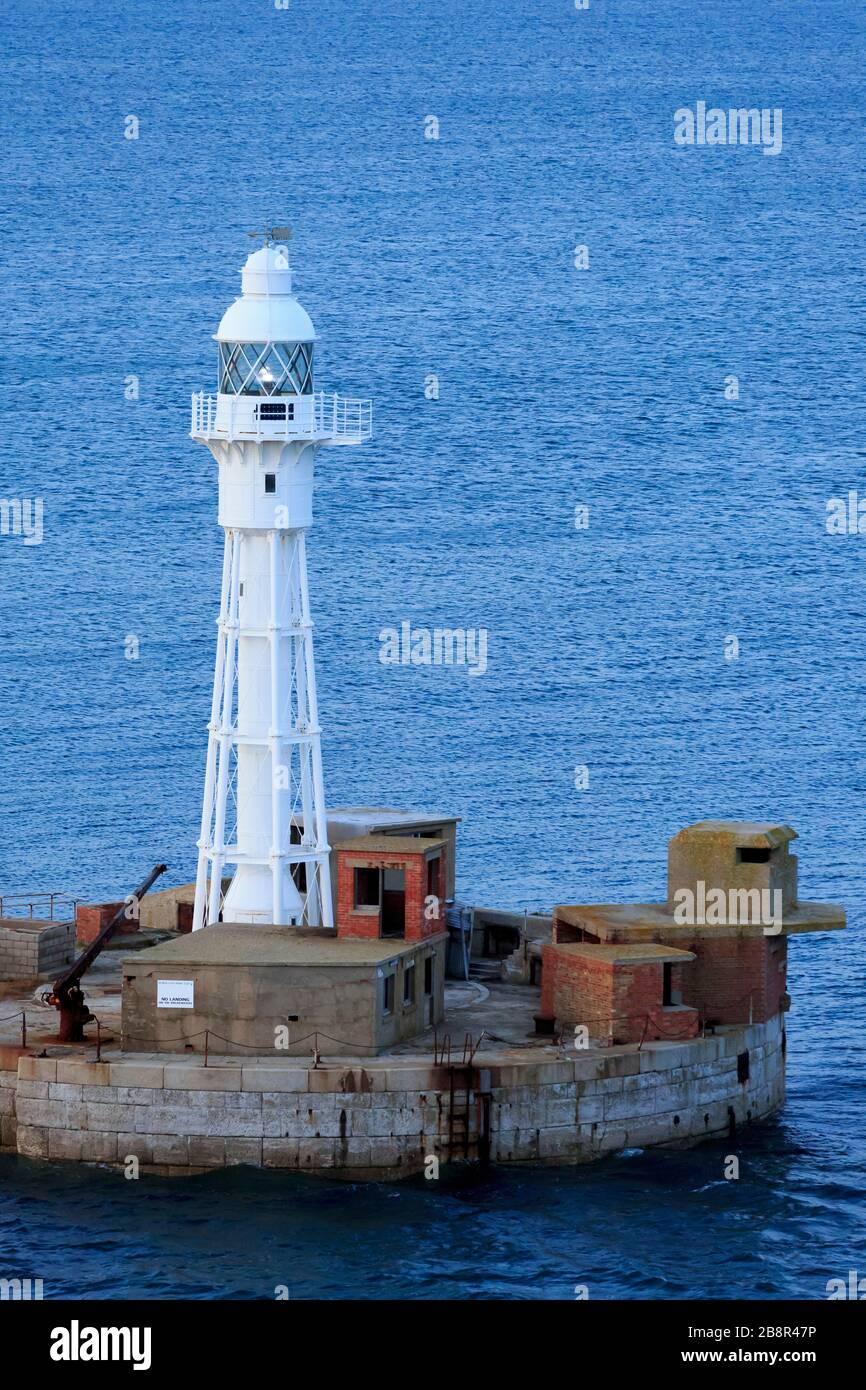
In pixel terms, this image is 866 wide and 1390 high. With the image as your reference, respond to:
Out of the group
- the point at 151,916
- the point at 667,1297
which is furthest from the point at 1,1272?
the point at 151,916

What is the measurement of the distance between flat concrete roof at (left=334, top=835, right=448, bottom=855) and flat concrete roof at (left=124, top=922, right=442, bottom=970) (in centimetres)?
221

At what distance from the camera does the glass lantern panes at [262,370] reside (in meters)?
84.9

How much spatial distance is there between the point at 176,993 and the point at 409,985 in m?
5.87

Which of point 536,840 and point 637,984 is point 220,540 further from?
point 637,984

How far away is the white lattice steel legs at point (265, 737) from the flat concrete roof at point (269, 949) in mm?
3142

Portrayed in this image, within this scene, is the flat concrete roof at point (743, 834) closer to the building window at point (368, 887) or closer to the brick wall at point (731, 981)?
the brick wall at point (731, 981)

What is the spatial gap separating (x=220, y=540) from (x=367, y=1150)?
82.8 meters

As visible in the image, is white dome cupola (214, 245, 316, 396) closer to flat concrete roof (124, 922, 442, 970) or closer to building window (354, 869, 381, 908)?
building window (354, 869, 381, 908)

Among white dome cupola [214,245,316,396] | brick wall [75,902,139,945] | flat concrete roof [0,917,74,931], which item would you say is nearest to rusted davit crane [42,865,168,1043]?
flat concrete roof [0,917,74,931]

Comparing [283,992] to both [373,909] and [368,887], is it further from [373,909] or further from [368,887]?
[368,887]

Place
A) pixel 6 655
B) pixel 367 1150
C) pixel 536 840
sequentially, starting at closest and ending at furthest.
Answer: pixel 367 1150
pixel 536 840
pixel 6 655

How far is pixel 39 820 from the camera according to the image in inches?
4397

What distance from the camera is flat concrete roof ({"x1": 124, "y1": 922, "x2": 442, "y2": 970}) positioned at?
78.6 meters

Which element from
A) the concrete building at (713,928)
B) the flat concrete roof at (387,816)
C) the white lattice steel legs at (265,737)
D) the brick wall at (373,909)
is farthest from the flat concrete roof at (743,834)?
the white lattice steel legs at (265,737)
